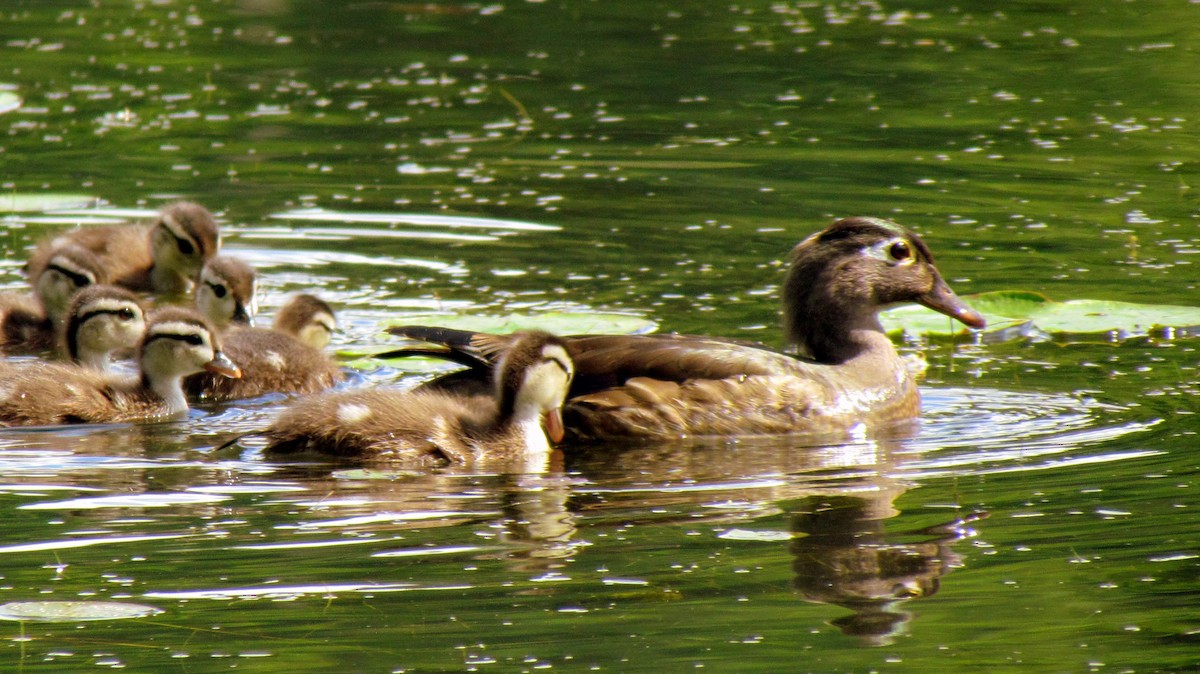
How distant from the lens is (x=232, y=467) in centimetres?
685

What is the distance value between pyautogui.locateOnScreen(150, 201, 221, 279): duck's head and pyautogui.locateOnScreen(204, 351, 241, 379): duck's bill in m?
2.29

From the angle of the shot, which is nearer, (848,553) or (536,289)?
(848,553)

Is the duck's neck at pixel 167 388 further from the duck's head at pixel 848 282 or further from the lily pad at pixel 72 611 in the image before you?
the lily pad at pixel 72 611

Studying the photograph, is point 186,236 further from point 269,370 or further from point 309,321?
point 269,370

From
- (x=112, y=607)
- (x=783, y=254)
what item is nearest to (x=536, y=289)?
(x=783, y=254)

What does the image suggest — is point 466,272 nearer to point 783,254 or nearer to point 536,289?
point 536,289

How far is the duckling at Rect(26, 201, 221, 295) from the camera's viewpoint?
10359mm

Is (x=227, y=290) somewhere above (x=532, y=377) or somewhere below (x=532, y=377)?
below

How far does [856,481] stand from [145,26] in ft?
42.8

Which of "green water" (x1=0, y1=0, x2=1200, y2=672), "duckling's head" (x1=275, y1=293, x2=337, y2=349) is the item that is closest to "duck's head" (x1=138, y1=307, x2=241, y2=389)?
"green water" (x1=0, y1=0, x2=1200, y2=672)

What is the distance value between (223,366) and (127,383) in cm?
42

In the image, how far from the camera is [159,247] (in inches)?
418

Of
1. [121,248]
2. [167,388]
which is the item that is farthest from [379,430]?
[121,248]

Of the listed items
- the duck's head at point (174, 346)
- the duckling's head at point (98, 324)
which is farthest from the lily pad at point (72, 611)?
the duckling's head at point (98, 324)
